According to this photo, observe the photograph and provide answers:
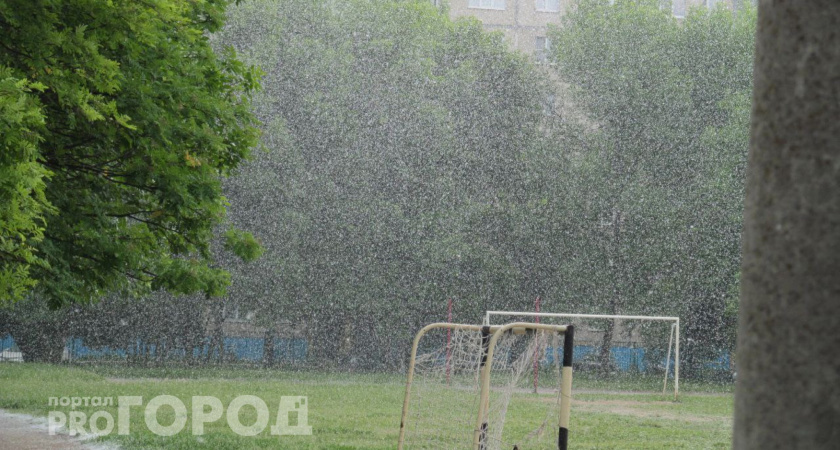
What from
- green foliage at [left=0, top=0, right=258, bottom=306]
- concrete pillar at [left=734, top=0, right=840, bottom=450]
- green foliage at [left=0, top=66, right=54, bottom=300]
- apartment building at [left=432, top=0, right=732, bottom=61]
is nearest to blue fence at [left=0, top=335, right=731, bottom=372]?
green foliage at [left=0, top=0, right=258, bottom=306]

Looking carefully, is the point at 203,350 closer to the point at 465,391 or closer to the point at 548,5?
the point at 465,391

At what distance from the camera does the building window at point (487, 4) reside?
4694 centimetres

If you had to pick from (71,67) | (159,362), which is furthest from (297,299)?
(71,67)

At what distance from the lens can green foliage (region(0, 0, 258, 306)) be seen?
5895mm

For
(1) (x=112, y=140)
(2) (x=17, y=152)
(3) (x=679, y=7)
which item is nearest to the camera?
(2) (x=17, y=152)

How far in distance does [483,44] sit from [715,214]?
32.4ft

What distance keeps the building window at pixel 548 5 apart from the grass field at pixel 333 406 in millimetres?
27144

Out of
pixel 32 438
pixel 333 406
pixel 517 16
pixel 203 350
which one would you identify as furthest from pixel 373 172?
pixel 32 438

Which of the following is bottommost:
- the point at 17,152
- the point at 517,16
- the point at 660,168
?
the point at 17,152

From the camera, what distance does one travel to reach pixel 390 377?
82.4 feet

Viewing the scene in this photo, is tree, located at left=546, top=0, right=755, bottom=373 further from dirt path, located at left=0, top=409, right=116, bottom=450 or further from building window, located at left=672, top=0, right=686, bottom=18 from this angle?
dirt path, located at left=0, top=409, right=116, bottom=450

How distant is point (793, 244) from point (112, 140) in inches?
280

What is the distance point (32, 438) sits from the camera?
31.4 feet

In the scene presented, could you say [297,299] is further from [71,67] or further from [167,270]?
[71,67]
